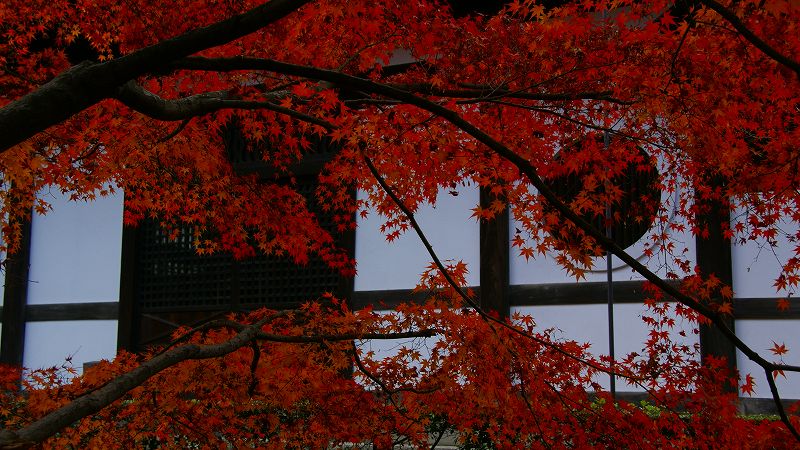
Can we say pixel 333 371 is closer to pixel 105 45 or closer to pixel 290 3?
pixel 290 3

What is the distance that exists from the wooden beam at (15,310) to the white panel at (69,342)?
4.7 inches

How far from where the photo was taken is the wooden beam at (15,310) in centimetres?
1093

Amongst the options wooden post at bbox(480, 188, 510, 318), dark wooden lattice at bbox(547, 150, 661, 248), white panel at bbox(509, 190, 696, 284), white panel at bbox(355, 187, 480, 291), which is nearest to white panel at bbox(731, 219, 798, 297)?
white panel at bbox(509, 190, 696, 284)

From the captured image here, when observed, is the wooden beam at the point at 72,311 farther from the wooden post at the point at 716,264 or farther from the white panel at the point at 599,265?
the wooden post at the point at 716,264

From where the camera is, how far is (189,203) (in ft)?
27.3

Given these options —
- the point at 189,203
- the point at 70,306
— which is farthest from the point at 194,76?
the point at 70,306

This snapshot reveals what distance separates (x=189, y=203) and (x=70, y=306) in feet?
12.0

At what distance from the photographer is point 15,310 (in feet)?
36.3

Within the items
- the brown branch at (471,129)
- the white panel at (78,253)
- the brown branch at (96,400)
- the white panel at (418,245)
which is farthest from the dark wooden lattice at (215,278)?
the brown branch at (471,129)

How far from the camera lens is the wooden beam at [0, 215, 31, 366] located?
10930 mm

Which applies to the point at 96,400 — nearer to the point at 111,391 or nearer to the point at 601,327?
the point at 111,391

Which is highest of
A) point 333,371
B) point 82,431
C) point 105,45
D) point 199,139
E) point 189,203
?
point 105,45

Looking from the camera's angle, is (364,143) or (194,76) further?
(194,76)

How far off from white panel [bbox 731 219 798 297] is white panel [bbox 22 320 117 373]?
798 cm
